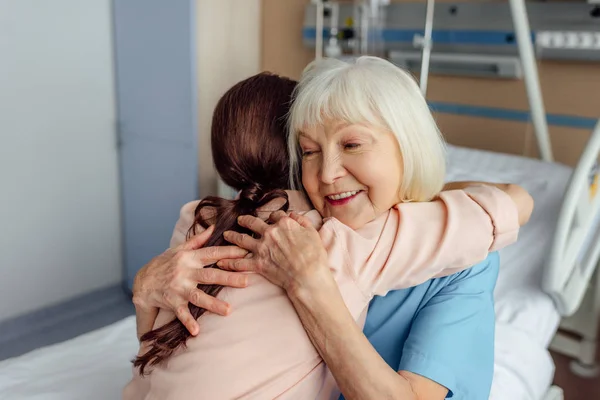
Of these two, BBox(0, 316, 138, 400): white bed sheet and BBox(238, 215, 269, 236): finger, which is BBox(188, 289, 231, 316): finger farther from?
BBox(0, 316, 138, 400): white bed sheet

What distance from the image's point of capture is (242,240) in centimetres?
105

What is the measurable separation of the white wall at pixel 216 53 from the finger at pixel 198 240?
5.64ft

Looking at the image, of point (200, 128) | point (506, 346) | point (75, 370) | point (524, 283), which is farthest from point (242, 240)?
point (200, 128)

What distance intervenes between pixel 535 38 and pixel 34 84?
2327 mm

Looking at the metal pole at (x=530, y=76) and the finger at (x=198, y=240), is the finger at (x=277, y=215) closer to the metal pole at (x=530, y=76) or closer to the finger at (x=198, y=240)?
the finger at (x=198, y=240)

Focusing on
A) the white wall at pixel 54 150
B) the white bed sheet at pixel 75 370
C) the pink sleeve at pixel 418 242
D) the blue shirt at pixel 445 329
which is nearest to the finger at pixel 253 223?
the pink sleeve at pixel 418 242

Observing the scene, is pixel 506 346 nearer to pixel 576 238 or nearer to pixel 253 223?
pixel 576 238

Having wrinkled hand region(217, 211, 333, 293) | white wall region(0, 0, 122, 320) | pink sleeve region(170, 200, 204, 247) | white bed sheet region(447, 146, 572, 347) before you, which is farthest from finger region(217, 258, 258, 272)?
white wall region(0, 0, 122, 320)

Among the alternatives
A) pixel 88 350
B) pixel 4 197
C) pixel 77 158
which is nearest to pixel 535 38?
pixel 88 350

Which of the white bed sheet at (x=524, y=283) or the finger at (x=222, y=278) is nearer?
the finger at (x=222, y=278)

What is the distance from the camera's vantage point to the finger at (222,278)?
100cm

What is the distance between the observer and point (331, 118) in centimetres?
108

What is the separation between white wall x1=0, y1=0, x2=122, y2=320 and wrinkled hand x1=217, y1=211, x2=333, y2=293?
7.20 ft

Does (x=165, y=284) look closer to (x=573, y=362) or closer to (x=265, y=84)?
(x=265, y=84)
